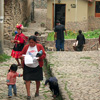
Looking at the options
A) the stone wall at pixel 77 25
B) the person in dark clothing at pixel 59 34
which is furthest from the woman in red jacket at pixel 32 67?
the stone wall at pixel 77 25

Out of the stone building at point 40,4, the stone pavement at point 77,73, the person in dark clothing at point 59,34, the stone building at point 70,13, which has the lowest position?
the stone pavement at point 77,73

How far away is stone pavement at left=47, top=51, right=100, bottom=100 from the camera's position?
8.90 meters

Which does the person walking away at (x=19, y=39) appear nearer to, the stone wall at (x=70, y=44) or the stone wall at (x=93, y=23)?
the stone wall at (x=70, y=44)

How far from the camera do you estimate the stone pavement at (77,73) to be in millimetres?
8898

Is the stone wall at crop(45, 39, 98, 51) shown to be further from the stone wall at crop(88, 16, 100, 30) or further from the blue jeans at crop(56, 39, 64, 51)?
the stone wall at crop(88, 16, 100, 30)

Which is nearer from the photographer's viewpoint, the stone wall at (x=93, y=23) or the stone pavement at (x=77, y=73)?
the stone pavement at (x=77, y=73)

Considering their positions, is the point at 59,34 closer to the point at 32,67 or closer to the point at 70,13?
the point at 32,67

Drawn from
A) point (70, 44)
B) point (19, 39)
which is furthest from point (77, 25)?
point (19, 39)

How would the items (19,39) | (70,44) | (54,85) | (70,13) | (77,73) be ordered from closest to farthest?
1. (54,85)
2. (77,73)
3. (19,39)
4. (70,44)
5. (70,13)

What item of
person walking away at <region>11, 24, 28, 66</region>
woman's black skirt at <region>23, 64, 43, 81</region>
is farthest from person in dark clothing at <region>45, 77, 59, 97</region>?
person walking away at <region>11, 24, 28, 66</region>

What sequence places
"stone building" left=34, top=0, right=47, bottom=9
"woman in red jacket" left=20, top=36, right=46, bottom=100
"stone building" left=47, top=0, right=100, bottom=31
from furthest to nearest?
"stone building" left=34, top=0, right=47, bottom=9 < "stone building" left=47, top=0, right=100, bottom=31 < "woman in red jacket" left=20, top=36, right=46, bottom=100

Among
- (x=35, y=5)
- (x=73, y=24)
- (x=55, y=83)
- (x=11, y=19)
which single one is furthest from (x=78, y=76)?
(x=35, y=5)

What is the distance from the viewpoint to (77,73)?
1166cm

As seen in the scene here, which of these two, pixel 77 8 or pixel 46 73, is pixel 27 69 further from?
pixel 77 8
